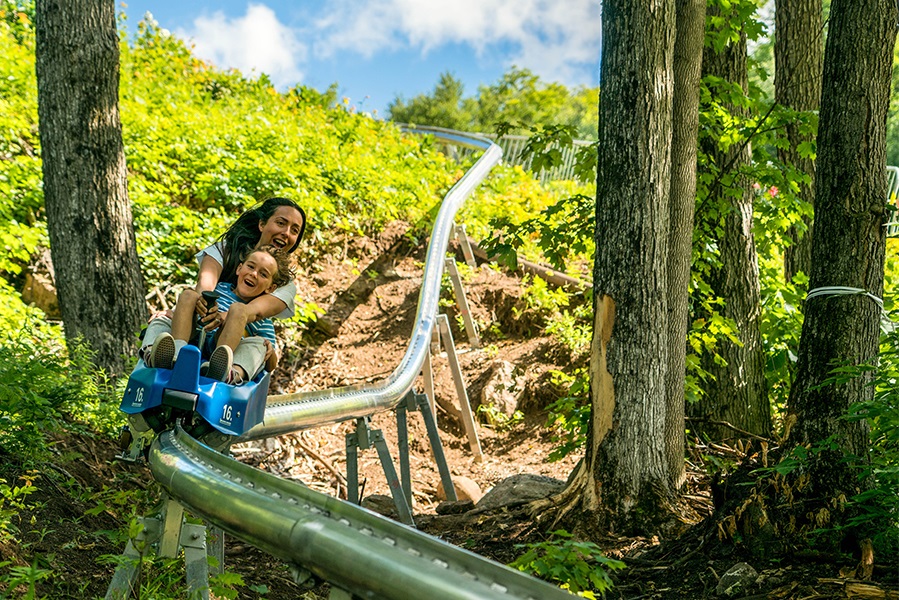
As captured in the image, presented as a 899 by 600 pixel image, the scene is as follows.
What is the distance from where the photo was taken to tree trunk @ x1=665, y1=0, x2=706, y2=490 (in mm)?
5270

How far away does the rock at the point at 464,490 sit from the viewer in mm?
7607

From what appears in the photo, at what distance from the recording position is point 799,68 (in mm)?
9039

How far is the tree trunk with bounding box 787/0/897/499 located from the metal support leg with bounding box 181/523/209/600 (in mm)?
2737

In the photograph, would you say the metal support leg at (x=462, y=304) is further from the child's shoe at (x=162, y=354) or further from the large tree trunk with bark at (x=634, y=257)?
the child's shoe at (x=162, y=354)

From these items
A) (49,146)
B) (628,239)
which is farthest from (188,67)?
(628,239)

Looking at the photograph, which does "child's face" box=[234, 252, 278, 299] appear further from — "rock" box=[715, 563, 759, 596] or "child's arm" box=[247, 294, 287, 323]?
"rock" box=[715, 563, 759, 596]

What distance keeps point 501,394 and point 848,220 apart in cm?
569

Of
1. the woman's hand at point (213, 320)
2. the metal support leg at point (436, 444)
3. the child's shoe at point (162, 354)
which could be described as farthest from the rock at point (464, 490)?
the child's shoe at point (162, 354)

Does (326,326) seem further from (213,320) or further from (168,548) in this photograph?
(168,548)

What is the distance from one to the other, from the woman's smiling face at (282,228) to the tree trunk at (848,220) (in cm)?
269

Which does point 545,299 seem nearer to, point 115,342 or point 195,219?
point 195,219

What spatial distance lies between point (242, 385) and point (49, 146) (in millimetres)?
3803

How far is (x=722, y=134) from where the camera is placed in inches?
245

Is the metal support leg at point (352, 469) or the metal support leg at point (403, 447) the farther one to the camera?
the metal support leg at point (403, 447)
